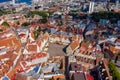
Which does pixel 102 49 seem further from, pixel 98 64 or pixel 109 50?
pixel 98 64

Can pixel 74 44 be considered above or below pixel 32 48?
below

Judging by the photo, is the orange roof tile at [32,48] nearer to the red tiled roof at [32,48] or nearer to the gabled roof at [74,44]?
the red tiled roof at [32,48]

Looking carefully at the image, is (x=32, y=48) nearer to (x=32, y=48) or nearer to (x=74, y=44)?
(x=32, y=48)

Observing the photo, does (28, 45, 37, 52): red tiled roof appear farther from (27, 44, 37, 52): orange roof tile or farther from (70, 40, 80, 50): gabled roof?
(70, 40, 80, 50): gabled roof

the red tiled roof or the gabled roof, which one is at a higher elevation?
the red tiled roof

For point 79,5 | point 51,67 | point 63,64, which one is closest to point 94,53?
point 63,64

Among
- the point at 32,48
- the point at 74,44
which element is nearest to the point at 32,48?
the point at 32,48

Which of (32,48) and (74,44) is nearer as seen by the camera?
(32,48)

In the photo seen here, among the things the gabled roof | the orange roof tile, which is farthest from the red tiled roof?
the gabled roof

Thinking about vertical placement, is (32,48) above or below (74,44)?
above

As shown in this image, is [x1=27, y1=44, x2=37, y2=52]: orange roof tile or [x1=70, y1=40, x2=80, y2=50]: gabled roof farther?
[x1=70, y1=40, x2=80, y2=50]: gabled roof

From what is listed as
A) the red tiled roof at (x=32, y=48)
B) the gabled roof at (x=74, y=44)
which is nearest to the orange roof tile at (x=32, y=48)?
the red tiled roof at (x=32, y=48)
